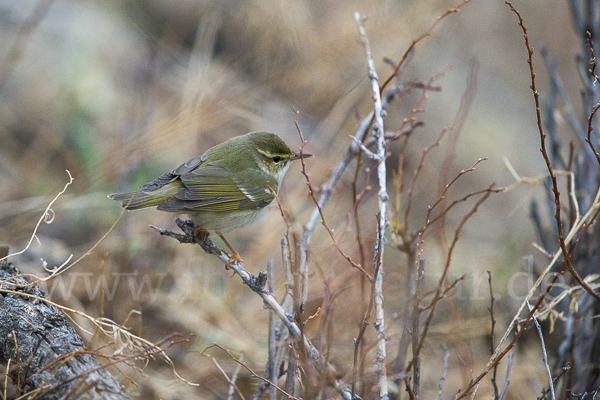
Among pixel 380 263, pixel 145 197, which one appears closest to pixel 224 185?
pixel 145 197

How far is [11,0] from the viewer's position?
19.7ft

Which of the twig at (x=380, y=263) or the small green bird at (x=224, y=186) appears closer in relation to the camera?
the twig at (x=380, y=263)

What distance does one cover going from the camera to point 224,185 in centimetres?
331

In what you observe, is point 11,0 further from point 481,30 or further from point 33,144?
point 481,30

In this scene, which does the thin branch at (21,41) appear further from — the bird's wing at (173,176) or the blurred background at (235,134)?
the bird's wing at (173,176)

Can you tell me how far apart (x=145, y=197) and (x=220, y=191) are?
50cm

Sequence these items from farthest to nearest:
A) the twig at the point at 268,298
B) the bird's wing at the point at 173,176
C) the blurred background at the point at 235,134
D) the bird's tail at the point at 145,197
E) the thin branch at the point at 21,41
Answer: the thin branch at the point at 21,41 < the blurred background at the point at 235,134 < the bird's wing at the point at 173,176 < the bird's tail at the point at 145,197 < the twig at the point at 268,298

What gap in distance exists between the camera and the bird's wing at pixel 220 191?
9.81ft

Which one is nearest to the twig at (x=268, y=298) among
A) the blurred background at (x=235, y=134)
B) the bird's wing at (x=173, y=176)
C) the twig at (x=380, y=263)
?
the twig at (x=380, y=263)

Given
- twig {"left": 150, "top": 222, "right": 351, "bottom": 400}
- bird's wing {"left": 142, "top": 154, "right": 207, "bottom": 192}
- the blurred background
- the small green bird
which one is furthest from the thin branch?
twig {"left": 150, "top": 222, "right": 351, "bottom": 400}

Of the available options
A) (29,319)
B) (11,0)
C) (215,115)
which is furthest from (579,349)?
(11,0)

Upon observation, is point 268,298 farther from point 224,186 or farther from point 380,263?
point 224,186

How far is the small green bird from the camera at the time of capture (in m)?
2.99

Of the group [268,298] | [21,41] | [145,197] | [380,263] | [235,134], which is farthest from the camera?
[235,134]
